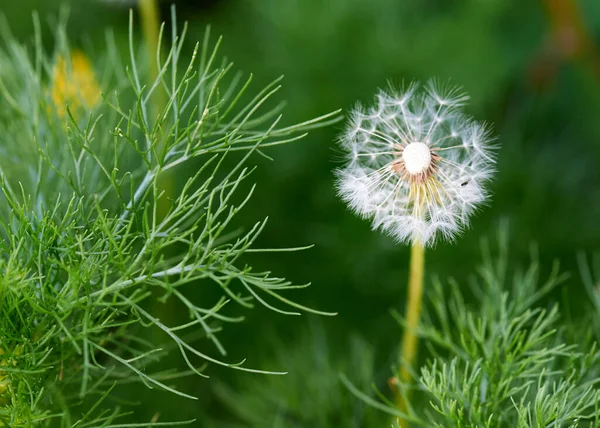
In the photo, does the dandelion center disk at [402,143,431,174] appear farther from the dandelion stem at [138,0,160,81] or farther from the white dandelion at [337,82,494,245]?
the dandelion stem at [138,0,160,81]

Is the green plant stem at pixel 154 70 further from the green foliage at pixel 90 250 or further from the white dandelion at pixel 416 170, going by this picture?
the white dandelion at pixel 416 170

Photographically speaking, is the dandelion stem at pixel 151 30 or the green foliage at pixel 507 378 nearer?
the green foliage at pixel 507 378

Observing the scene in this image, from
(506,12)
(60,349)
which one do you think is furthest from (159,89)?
(506,12)

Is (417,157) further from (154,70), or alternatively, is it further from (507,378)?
(154,70)

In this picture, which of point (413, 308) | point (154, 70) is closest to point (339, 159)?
point (154, 70)

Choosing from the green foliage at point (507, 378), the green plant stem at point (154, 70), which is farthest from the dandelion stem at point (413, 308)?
the green plant stem at point (154, 70)

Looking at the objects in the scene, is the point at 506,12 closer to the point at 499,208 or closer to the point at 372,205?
the point at 499,208
